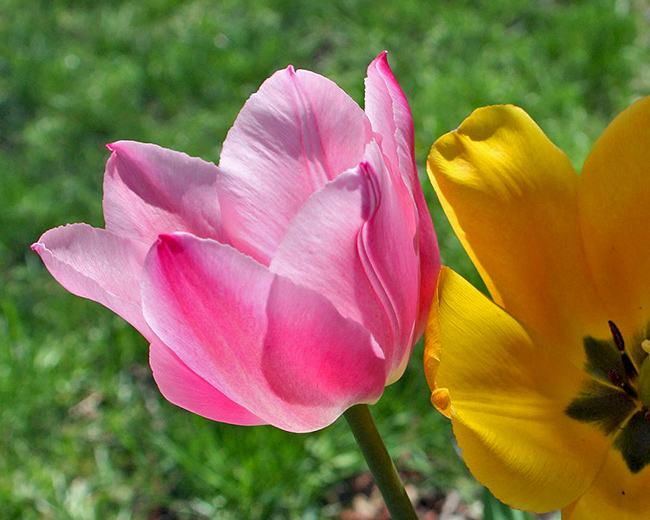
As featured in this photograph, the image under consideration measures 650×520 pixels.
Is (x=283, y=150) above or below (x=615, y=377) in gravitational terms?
above

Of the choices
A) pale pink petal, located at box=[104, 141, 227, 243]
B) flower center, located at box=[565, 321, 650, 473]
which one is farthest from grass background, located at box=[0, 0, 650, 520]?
pale pink petal, located at box=[104, 141, 227, 243]

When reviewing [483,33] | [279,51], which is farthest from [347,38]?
[483,33]

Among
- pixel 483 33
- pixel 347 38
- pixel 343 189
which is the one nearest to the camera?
pixel 343 189

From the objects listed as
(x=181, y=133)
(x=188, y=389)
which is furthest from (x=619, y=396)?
(x=181, y=133)

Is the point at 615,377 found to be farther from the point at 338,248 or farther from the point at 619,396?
the point at 338,248

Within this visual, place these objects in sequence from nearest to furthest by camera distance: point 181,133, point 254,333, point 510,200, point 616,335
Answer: point 254,333
point 510,200
point 616,335
point 181,133

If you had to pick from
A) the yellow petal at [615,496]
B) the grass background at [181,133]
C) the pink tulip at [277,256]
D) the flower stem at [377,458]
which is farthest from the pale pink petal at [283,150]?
the grass background at [181,133]

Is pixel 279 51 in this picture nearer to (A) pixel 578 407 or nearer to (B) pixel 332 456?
(B) pixel 332 456
